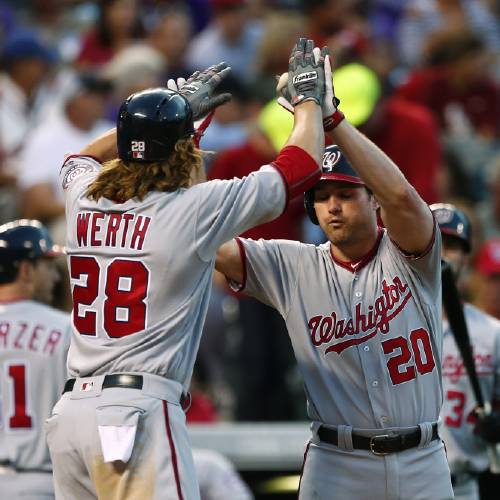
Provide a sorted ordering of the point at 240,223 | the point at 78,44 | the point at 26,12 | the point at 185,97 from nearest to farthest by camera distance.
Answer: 1. the point at 240,223
2. the point at 185,97
3. the point at 78,44
4. the point at 26,12

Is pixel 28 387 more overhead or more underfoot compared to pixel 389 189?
more underfoot

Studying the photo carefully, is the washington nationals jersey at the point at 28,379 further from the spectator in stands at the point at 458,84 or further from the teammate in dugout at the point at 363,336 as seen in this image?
the spectator in stands at the point at 458,84

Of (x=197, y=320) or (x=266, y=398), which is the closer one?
(x=197, y=320)

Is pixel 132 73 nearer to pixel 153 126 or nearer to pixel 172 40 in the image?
pixel 172 40

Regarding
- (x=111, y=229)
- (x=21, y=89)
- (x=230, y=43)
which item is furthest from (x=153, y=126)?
(x=230, y=43)

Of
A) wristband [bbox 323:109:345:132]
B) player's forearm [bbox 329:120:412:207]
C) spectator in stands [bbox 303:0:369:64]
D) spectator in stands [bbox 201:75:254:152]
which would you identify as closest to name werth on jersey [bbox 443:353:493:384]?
player's forearm [bbox 329:120:412:207]

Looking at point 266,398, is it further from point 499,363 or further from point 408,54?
point 408,54

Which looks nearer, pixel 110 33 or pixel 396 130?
pixel 396 130

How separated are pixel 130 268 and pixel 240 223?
395 millimetres

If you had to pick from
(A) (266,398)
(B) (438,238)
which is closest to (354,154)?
(B) (438,238)

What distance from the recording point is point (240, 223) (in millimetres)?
4055

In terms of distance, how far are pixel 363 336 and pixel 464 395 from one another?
112 cm

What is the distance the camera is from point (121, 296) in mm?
4086

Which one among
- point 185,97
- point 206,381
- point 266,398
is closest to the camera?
point 185,97
